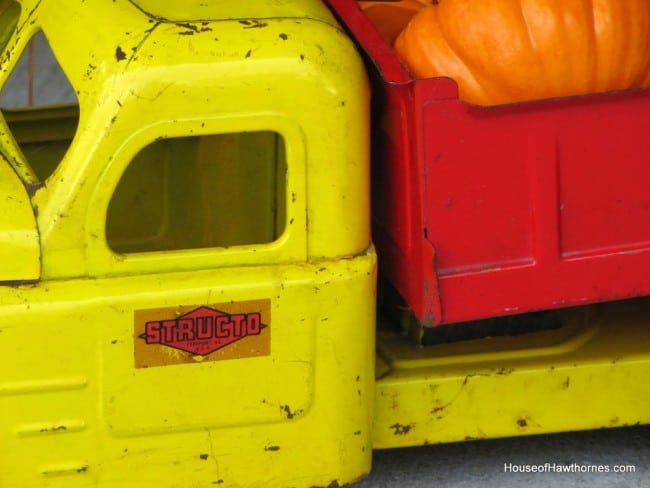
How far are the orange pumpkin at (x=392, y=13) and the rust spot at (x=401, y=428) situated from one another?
3.33ft

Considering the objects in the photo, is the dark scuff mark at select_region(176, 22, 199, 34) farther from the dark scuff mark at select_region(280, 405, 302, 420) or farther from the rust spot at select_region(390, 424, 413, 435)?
the rust spot at select_region(390, 424, 413, 435)

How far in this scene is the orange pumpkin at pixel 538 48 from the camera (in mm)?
2934

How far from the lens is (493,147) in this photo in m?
2.90

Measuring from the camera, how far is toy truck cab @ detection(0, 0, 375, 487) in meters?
2.82

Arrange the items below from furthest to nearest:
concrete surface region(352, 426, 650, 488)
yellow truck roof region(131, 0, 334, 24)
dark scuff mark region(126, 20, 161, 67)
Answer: concrete surface region(352, 426, 650, 488), yellow truck roof region(131, 0, 334, 24), dark scuff mark region(126, 20, 161, 67)

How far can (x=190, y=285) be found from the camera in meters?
2.88

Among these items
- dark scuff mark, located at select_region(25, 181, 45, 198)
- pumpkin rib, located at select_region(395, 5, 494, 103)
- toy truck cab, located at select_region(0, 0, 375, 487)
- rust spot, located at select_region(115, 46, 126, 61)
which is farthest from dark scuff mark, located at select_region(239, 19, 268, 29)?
dark scuff mark, located at select_region(25, 181, 45, 198)

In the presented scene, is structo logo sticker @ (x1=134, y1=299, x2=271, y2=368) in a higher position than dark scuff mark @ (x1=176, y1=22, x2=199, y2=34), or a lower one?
lower

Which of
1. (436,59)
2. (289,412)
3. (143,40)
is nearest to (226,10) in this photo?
(143,40)

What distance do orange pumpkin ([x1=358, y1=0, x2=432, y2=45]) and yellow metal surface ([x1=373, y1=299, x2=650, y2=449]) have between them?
85 cm

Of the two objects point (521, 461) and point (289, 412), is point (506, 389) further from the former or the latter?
point (289, 412)

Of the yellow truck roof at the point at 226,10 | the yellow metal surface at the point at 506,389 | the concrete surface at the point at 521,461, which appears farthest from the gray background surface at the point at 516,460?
the yellow truck roof at the point at 226,10

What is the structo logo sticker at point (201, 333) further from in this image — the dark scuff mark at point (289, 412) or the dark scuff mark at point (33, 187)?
the dark scuff mark at point (33, 187)

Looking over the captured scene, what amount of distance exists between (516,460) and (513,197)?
93 centimetres
